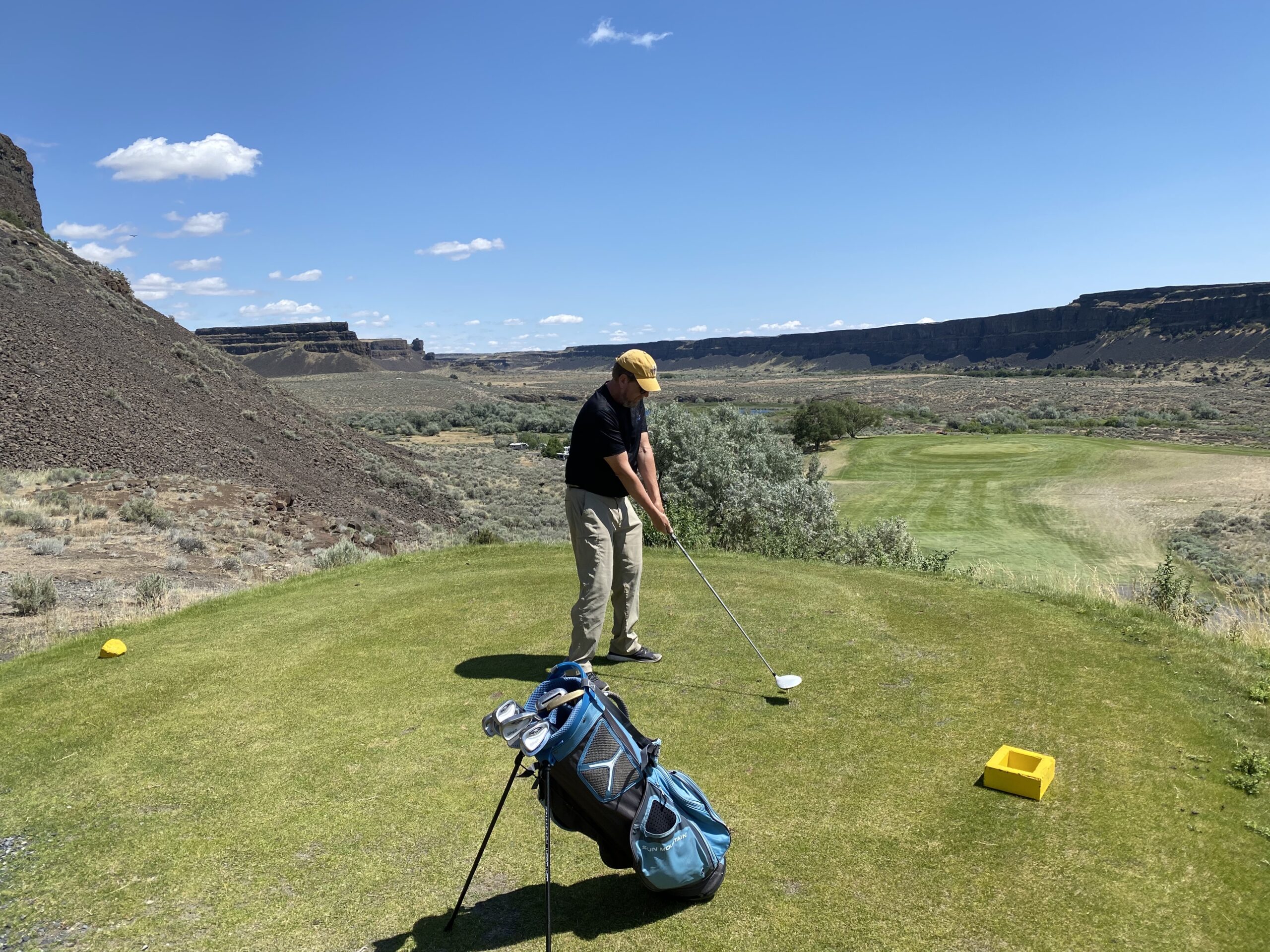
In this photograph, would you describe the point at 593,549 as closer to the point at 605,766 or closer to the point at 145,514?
the point at 605,766

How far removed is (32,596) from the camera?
38.5 feet

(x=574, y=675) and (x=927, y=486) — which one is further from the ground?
(x=574, y=675)

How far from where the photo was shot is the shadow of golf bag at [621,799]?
3615mm

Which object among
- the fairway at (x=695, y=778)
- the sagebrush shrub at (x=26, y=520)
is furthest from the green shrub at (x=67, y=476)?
the fairway at (x=695, y=778)

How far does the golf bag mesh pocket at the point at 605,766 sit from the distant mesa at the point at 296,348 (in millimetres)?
171445

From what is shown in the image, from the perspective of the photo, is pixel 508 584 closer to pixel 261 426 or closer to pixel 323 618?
pixel 323 618

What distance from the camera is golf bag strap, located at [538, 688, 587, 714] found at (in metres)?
3.59

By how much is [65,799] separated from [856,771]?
5.00m

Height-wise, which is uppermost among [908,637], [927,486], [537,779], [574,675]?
[574,675]

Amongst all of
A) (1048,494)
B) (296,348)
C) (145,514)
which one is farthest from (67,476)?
(296,348)

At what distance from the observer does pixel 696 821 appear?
3.91 m

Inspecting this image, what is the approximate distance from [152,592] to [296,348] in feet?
601

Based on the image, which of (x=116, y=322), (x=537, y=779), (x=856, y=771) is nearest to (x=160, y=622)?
(x=537, y=779)

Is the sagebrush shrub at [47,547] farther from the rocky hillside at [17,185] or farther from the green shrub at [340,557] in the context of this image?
the rocky hillside at [17,185]
